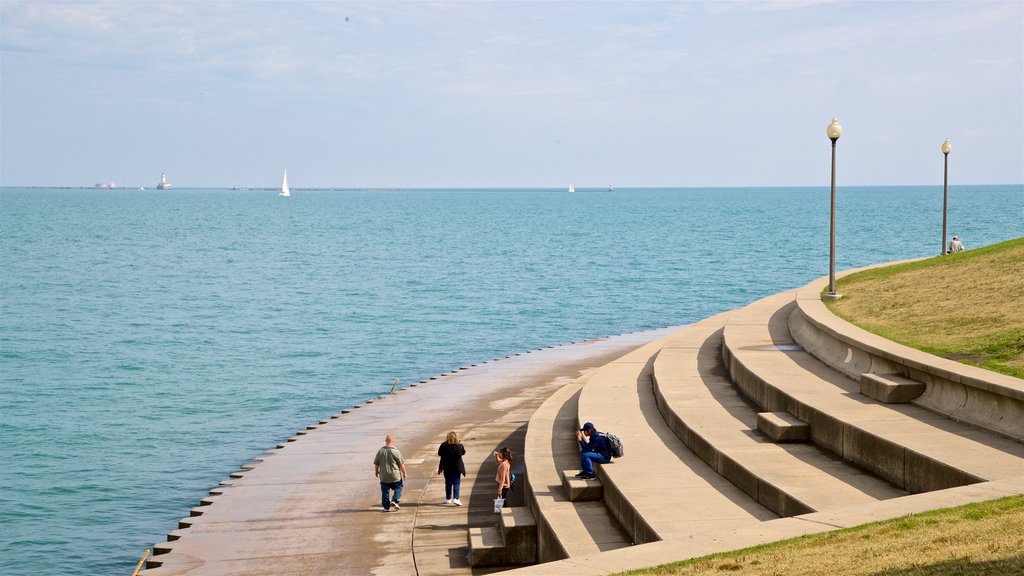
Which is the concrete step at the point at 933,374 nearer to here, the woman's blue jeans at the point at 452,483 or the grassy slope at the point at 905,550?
A: the grassy slope at the point at 905,550

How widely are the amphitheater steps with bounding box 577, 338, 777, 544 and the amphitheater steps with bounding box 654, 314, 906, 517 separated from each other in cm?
20

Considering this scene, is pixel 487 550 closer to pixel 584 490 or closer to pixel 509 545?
pixel 509 545

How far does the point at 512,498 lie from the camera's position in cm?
1752

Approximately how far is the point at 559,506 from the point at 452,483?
385cm

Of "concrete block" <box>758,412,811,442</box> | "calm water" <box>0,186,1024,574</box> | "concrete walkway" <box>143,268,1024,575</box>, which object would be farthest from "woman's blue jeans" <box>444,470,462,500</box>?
"calm water" <box>0,186,1024,574</box>

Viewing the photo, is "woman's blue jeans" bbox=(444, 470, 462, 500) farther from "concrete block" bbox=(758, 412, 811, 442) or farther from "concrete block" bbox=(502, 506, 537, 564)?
"concrete block" bbox=(758, 412, 811, 442)

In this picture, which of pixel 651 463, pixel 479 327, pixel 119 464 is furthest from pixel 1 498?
pixel 479 327

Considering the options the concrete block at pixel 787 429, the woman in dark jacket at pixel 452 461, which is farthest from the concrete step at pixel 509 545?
the concrete block at pixel 787 429

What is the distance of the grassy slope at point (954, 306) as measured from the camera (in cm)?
1627

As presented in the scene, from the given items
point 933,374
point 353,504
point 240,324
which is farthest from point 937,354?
point 240,324

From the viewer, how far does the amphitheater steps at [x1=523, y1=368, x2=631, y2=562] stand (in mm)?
12867

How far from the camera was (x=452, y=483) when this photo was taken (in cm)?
1794

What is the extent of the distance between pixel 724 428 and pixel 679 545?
6.32m

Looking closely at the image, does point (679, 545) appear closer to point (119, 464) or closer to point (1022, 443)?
point (1022, 443)
